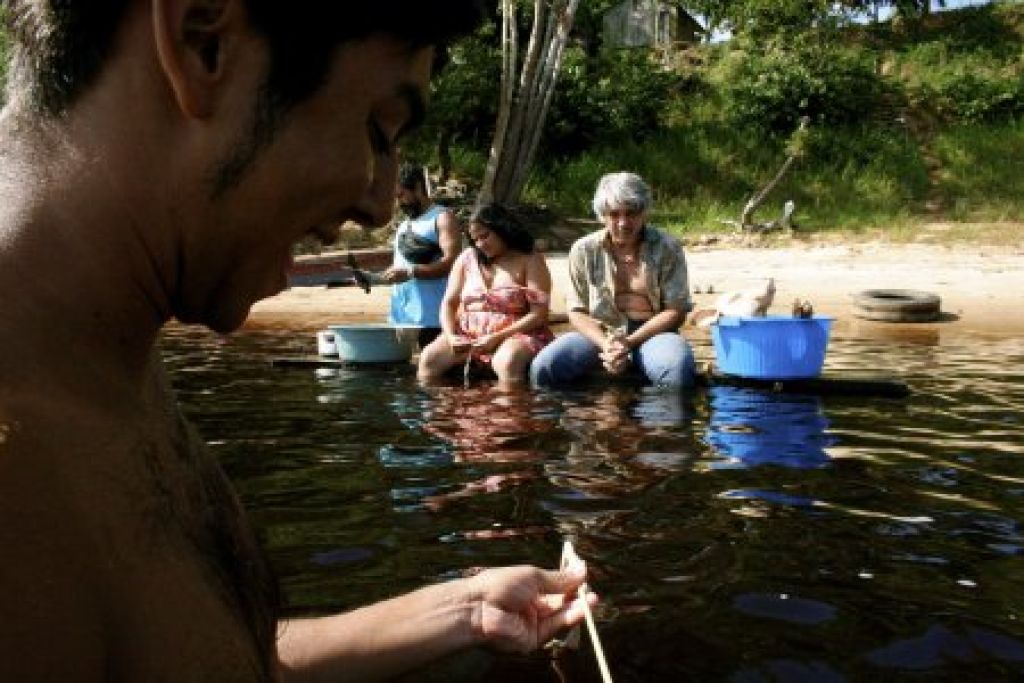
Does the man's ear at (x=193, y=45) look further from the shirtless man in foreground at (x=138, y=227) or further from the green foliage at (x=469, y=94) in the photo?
the green foliage at (x=469, y=94)

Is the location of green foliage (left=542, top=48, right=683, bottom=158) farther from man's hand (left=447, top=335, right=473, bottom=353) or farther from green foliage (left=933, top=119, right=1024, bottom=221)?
man's hand (left=447, top=335, right=473, bottom=353)

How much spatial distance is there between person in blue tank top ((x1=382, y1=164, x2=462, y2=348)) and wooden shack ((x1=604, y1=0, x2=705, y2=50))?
21.7 m

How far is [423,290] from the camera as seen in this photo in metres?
8.70

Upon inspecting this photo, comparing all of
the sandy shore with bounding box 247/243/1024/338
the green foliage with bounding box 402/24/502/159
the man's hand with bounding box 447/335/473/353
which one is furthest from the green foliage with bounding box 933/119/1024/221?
the man's hand with bounding box 447/335/473/353

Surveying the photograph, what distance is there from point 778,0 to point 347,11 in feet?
73.8

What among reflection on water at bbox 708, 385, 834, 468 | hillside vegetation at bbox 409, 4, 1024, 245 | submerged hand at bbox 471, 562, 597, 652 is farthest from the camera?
hillside vegetation at bbox 409, 4, 1024, 245

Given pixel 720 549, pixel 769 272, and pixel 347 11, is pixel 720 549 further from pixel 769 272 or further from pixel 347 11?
pixel 769 272

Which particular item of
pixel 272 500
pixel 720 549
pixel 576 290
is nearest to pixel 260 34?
pixel 720 549

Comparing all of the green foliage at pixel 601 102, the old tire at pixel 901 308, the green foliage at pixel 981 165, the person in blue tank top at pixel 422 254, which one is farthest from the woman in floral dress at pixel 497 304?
the green foliage at pixel 601 102

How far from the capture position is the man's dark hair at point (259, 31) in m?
1.03

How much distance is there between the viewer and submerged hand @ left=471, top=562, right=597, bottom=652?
2074 millimetres

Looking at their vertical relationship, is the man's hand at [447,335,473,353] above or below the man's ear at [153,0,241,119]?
below

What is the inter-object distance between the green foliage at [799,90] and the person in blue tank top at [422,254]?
13944 mm

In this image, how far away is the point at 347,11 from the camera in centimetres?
107
